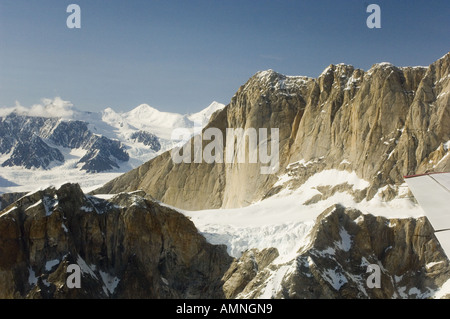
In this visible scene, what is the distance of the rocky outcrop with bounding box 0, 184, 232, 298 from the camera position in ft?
204

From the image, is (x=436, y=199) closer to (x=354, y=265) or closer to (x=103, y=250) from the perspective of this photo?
(x=354, y=265)

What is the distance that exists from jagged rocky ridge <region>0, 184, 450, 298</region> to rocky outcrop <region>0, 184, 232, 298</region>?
12 centimetres

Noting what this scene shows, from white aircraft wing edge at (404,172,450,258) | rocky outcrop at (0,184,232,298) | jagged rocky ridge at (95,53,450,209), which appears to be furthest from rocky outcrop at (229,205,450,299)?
white aircraft wing edge at (404,172,450,258)

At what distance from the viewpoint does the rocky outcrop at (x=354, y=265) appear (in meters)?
58.9

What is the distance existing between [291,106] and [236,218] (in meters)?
40.3

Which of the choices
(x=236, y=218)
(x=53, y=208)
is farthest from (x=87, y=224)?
(x=236, y=218)

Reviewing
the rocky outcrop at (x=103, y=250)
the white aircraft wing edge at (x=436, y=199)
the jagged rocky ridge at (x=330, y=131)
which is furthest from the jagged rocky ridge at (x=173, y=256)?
the white aircraft wing edge at (x=436, y=199)

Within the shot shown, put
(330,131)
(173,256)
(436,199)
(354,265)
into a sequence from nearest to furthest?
(436,199)
(354,265)
(173,256)
(330,131)

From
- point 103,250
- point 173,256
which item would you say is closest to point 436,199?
point 173,256

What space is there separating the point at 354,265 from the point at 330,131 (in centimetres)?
3938

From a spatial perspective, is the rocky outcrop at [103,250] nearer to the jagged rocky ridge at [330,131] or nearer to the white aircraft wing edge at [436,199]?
the jagged rocky ridge at [330,131]

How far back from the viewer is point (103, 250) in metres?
69.2

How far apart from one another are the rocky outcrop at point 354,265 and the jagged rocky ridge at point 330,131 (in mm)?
9984

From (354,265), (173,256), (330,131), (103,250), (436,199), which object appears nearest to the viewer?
(436,199)
